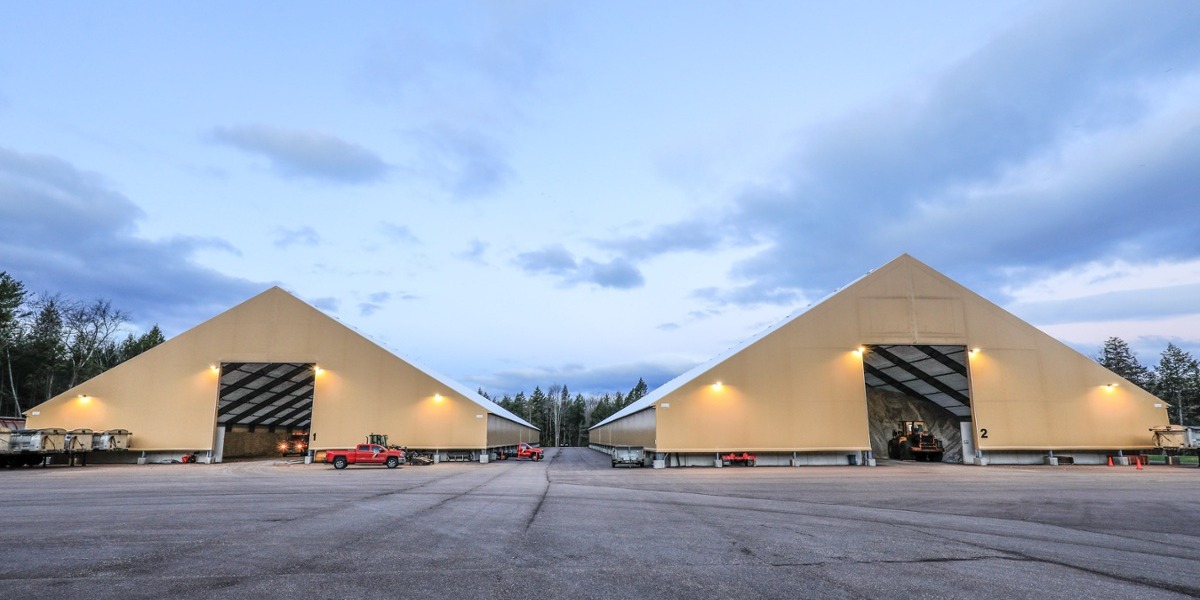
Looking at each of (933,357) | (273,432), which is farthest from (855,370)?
(273,432)

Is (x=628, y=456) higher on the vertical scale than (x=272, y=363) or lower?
lower

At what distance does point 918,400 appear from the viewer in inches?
1693

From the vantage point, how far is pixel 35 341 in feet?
192

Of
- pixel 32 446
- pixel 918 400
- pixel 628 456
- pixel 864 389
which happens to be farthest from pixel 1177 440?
pixel 32 446

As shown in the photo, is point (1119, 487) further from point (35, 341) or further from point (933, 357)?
point (35, 341)

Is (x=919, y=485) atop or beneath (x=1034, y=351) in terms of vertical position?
beneath

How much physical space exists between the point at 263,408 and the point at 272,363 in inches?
628

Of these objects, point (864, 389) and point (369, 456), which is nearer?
point (369, 456)

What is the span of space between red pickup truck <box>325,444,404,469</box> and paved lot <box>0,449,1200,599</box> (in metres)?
13.6

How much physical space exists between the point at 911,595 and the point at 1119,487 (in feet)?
62.9

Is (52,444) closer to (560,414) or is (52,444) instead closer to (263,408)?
(263,408)

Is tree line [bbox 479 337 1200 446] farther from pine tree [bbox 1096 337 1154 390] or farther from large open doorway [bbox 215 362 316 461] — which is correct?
large open doorway [bbox 215 362 316 461]

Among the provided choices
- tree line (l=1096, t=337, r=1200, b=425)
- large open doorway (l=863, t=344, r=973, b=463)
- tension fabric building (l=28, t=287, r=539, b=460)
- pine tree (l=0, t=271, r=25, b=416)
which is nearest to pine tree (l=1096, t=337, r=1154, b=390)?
tree line (l=1096, t=337, r=1200, b=425)

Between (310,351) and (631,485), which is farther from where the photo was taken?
(310,351)
